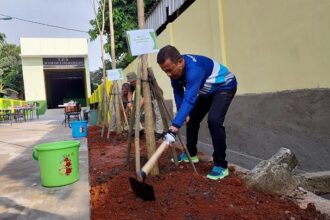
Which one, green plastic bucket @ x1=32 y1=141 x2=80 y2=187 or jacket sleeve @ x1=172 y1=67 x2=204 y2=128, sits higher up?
jacket sleeve @ x1=172 y1=67 x2=204 y2=128

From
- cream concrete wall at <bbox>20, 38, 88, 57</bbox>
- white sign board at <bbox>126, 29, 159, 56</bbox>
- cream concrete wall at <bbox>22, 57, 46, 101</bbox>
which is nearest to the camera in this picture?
white sign board at <bbox>126, 29, 159, 56</bbox>

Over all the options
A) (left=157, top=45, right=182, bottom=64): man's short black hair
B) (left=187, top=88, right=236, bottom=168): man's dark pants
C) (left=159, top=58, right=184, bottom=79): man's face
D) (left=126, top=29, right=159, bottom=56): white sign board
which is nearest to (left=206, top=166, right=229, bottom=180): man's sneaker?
(left=187, top=88, right=236, bottom=168): man's dark pants

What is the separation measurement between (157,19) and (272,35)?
7.37m

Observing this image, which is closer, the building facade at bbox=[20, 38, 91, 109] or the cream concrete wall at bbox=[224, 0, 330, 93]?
the cream concrete wall at bbox=[224, 0, 330, 93]

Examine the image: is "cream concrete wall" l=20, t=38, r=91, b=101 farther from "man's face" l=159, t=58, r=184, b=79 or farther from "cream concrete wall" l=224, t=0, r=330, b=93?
Result: "man's face" l=159, t=58, r=184, b=79

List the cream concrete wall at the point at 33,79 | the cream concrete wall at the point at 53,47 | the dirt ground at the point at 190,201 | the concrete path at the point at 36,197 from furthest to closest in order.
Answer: the cream concrete wall at the point at 33,79 < the cream concrete wall at the point at 53,47 < the concrete path at the point at 36,197 < the dirt ground at the point at 190,201

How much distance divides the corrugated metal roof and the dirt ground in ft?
19.3

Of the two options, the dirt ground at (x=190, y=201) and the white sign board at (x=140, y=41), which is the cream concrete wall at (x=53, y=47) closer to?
the white sign board at (x=140, y=41)

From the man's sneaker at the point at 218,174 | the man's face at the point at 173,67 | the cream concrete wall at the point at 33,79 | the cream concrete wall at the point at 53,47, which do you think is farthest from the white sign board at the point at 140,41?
the cream concrete wall at the point at 33,79

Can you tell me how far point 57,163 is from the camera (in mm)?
4184

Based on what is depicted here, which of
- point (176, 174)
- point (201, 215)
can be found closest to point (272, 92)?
point (176, 174)

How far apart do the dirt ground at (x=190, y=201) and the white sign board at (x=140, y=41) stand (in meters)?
1.38

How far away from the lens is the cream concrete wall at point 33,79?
31.3m

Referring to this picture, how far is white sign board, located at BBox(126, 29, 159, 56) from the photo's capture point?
3.97 meters
